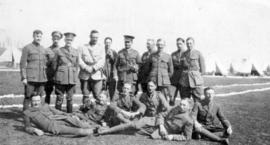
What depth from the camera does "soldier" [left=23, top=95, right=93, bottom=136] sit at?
589cm

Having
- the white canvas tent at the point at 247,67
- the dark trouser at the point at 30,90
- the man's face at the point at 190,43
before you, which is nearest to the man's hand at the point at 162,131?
the man's face at the point at 190,43

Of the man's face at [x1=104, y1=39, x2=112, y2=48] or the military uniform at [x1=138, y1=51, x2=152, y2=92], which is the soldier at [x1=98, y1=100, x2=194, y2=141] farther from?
the man's face at [x1=104, y1=39, x2=112, y2=48]

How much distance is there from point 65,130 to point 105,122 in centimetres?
98

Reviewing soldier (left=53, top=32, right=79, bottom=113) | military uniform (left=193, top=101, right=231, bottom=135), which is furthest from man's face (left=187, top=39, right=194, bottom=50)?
soldier (left=53, top=32, right=79, bottom=113)

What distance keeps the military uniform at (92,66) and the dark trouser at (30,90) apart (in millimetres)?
1076

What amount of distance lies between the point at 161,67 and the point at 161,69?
55 mm

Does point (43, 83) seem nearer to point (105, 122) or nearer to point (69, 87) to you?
point (69, 87)

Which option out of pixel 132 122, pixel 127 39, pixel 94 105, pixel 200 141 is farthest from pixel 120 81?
pixel 200 141

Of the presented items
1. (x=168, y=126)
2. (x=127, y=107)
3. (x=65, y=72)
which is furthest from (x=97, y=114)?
(x=168, y=126)

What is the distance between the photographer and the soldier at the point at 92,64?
25.7 ft

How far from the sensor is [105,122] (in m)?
6.59

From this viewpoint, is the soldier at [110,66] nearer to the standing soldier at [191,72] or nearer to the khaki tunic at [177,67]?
the khaki tunic at [177,67]

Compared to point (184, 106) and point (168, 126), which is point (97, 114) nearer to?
point (168, 126)

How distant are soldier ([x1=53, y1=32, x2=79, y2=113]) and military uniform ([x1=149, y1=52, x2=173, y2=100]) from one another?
2.03m
